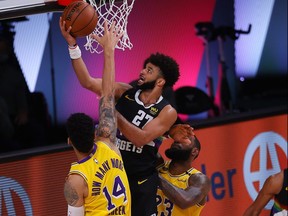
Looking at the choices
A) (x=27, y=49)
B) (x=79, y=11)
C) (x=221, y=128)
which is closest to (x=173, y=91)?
(x=221, y=128)

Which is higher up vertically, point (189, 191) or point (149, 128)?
point (149, 128)

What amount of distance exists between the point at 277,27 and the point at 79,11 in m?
4.59

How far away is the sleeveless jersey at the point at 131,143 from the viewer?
641 cm

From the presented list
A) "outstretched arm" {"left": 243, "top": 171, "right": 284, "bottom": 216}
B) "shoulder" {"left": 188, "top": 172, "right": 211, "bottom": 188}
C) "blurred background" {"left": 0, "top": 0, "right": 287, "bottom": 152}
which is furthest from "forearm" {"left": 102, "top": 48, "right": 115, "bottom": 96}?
"blurred background" {"left": 0, "top": 0, "right": 287, "bottom": 152}

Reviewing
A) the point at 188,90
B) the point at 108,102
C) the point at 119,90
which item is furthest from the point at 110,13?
the point at 188,90

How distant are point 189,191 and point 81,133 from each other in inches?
49.6

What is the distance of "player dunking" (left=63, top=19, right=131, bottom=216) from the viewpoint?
18.1ft

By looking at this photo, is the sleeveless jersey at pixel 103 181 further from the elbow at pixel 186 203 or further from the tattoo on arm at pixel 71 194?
the elbow at pixel 186 203

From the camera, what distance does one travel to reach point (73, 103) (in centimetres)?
875

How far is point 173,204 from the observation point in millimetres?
6555

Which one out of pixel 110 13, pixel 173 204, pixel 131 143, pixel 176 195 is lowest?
pixel 173 204

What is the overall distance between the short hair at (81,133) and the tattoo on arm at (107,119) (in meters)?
0.28

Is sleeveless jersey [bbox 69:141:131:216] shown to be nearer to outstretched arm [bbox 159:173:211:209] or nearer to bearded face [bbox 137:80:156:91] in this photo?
outstretched arm [bbox 159:173:211:209]

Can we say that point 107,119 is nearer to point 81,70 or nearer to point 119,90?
point 81,70
